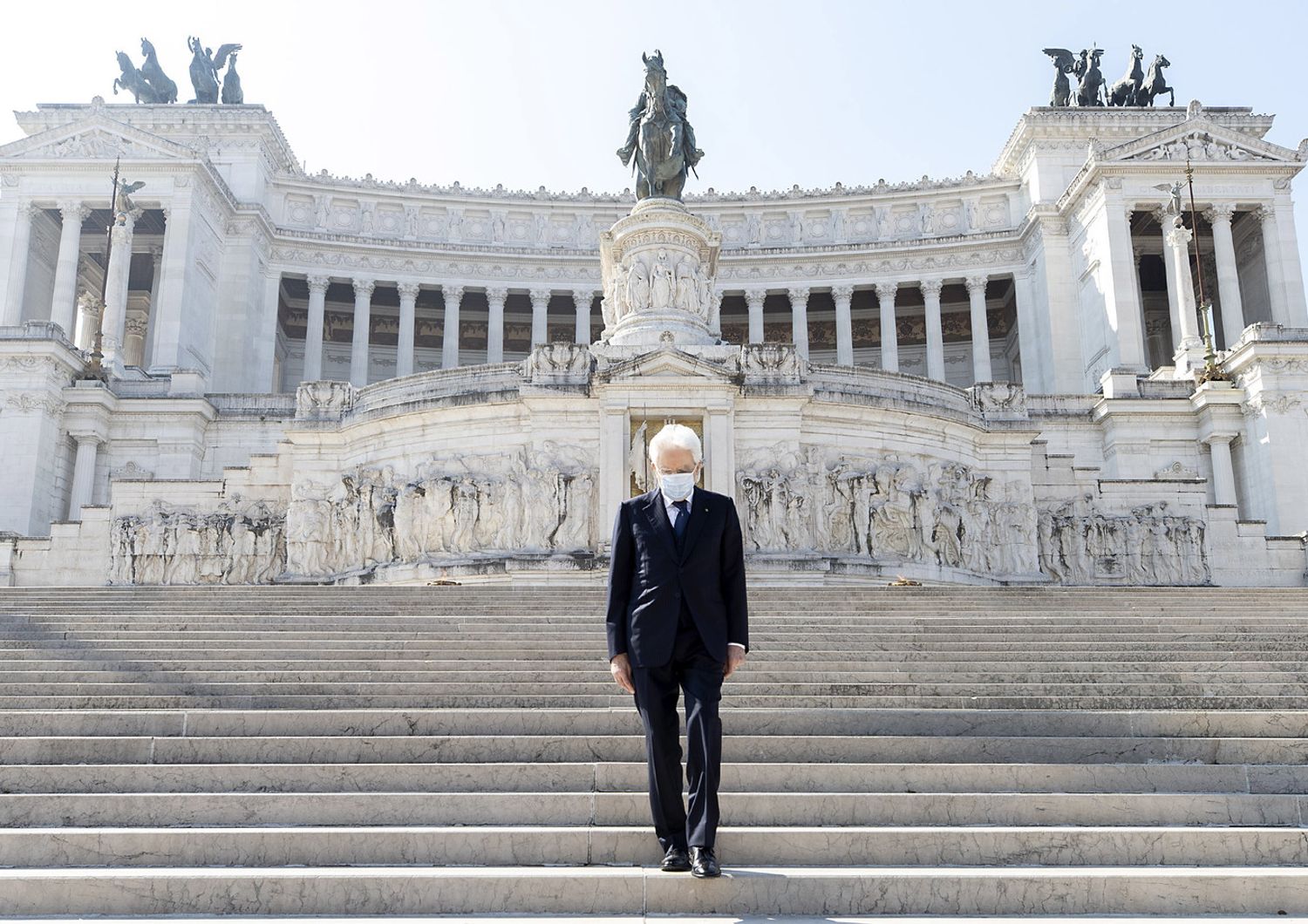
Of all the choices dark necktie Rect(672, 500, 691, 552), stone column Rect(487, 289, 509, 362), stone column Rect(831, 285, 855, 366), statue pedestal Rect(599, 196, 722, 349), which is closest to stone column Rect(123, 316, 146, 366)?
stone column Rect(487, 289, 509, 362)

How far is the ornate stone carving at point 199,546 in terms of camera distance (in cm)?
2672

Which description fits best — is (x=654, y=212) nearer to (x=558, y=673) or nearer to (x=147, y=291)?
(x=558, y=673)

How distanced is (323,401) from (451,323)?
31378 millimetres

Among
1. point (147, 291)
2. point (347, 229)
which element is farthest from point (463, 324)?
point (147, 291)

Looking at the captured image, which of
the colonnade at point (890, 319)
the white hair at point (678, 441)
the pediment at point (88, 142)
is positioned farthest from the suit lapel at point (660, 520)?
the colonnade at point (890, 319)

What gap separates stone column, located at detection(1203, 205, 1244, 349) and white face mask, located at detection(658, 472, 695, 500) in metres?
48.1

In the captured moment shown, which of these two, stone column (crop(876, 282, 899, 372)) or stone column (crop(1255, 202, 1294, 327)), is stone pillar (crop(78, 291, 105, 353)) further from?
stone column (crop(1255, 202, 1294, 327))

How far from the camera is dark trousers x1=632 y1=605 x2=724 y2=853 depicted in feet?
19.5

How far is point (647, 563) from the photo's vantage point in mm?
6195

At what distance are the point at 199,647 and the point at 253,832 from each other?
6.64 m

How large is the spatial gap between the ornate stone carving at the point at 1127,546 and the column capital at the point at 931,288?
31190 mm

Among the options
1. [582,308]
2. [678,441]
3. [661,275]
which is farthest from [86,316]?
[678,441]

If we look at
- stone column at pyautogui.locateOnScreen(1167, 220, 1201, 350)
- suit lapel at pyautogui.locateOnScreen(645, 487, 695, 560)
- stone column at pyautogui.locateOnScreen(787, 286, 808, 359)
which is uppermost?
stone column at pyautogui.locateOnScreen(787, 286, 808, 359)

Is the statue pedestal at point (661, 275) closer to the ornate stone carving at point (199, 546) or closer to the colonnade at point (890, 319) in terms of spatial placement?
the ornate stone carving at point (199, 546)
